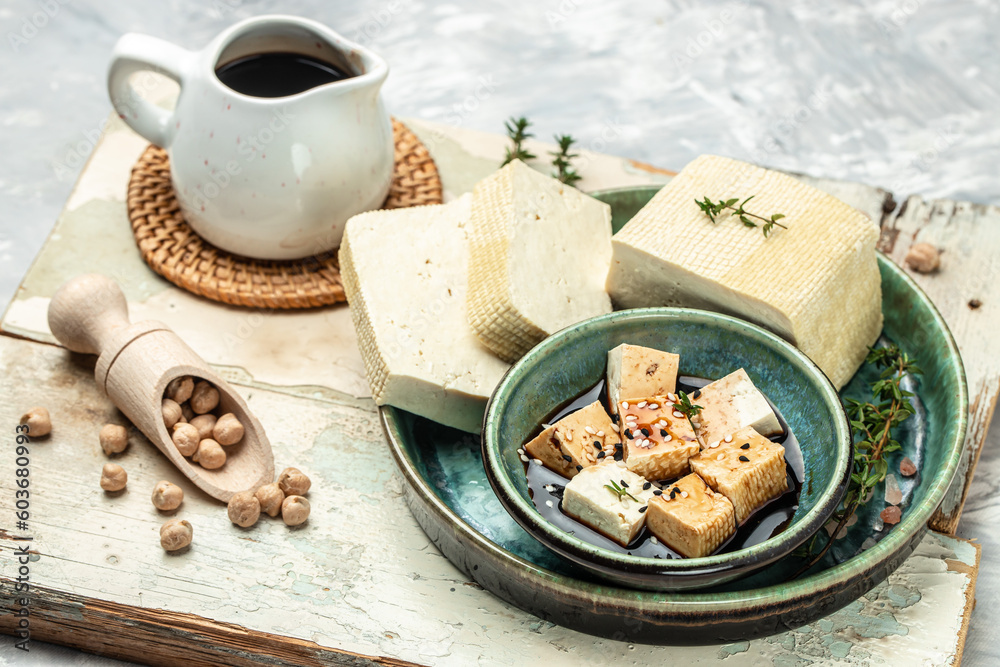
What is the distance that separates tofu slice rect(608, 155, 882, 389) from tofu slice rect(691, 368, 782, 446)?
0.56 feet

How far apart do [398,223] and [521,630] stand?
3.11ft

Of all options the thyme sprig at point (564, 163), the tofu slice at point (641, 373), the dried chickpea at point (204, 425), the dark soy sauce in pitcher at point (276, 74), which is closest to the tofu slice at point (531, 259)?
the tofu slice at point (641, 373)

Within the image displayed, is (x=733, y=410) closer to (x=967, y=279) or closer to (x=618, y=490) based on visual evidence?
(x=618, y=490)

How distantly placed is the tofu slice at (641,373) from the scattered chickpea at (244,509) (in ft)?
2.49

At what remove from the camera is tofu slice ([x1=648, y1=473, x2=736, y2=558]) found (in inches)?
67.3

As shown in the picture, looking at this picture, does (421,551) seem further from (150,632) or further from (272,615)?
(150,632)

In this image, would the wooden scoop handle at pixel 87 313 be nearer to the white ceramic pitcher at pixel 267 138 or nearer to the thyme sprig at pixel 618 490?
the white ceramic pitcher at pixel 267 138

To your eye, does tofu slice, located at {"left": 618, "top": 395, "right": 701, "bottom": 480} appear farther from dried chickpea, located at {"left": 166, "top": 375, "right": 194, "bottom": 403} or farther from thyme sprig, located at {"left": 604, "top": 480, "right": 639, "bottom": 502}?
dried chickpea, located at {"left": 166, "top": 375, "right": 194, "bottom": 403}

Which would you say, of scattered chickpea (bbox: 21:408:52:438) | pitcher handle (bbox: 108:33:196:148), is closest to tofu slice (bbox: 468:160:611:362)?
pitcher handle (bbox: 108:33:196:148)

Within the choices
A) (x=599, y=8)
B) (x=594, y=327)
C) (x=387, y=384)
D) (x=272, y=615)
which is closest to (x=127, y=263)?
(x=387, y=384)

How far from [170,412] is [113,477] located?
17 centimetres

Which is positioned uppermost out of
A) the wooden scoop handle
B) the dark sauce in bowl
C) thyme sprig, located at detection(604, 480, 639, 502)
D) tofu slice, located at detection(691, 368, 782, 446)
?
tofu slice, located at detection(691, 368, 782, 446)

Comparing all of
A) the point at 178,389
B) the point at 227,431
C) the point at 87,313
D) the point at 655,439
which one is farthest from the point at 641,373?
the point at 87,313

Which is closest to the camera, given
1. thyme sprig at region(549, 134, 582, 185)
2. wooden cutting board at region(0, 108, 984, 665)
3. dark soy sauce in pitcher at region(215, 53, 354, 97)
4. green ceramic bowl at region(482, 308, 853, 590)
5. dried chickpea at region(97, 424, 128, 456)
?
green ceramic bowl at region(482, 308, 853, 590)
